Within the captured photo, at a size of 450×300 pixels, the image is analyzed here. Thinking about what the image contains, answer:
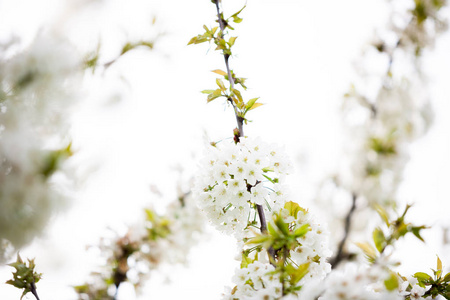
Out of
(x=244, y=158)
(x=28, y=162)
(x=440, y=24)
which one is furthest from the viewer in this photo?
(x=440, y=24)

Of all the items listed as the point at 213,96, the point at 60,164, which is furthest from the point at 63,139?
the point at 213,96

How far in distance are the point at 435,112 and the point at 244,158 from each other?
187 inches

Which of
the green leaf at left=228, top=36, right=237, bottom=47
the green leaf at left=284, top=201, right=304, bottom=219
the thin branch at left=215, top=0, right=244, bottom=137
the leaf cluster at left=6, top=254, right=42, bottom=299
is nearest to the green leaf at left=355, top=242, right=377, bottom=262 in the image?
the green leaf at left=284, top=201, right=304, bottom=219

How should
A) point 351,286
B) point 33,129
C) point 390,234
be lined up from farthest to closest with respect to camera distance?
1. point 33,129
2. point 390,234
3. point 351,286

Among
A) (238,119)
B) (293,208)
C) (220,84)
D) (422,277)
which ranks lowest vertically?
(422,277)

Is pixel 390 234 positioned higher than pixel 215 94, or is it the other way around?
pixel 215 94

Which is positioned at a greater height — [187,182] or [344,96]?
[344,96]

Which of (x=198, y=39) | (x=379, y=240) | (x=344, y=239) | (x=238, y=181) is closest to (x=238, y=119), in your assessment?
(x=238, y=181)

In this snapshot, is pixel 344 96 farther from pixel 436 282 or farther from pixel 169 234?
pixel 436 282

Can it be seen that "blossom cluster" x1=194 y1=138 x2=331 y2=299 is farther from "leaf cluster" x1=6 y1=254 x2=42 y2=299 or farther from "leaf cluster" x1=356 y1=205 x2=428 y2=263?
"leaf cluster" x1=6 y1=254 x2=42 y2=299

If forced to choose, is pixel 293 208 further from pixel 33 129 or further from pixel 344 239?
pixel 344 239

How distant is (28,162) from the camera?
1.47m

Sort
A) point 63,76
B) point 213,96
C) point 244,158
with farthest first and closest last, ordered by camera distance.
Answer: point 63,76 < point 213,96 < point 244,158

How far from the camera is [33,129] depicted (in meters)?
1.51
